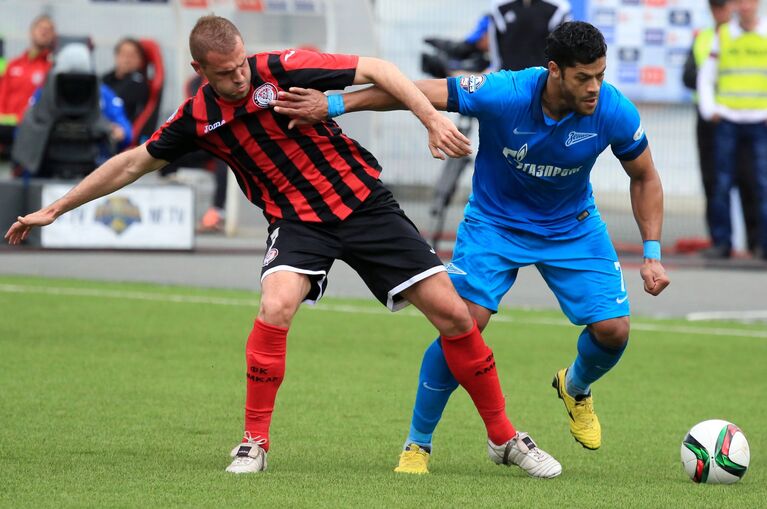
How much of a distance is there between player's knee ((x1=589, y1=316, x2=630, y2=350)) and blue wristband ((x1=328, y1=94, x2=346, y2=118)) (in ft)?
5.00

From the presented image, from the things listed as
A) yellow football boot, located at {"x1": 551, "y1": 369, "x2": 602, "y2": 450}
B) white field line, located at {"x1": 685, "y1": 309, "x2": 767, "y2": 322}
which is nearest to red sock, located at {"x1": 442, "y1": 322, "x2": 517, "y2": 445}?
yellow football boot, located at {"x1": 551, "y1": 369, "x2": 602, "y2": 450}

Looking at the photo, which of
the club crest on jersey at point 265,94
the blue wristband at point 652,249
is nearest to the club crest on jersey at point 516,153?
the blue wristband at point 652,249

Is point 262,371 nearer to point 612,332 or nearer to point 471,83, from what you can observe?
point 471,83

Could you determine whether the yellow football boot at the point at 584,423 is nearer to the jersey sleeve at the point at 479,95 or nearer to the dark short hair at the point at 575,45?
the jersey sleeve at the point at 479,95

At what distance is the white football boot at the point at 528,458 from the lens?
6.04m

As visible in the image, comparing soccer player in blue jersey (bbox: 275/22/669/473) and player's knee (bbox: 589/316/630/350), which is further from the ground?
soccer player in blue jersey (bbox: 275/22/669/473)

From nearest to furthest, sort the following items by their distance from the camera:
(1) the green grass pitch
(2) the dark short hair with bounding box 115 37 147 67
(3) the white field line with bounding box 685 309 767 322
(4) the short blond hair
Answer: (1) the green grass pitch, (4) the short blond hair, (3) the white field line with bounding box 685 309 767 322, (2) the dark short hair with bounding box 115 37 147 67

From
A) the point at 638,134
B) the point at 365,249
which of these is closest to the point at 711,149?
the point at 638,134

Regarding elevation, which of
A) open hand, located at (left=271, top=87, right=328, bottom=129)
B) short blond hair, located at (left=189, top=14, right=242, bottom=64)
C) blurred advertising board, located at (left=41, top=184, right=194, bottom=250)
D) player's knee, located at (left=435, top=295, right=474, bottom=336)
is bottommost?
blurred advertising board, located at (left=41, top=184, right=194, bottom=250)

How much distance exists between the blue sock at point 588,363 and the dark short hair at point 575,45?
1.29 m

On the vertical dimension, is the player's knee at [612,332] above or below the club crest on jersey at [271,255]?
below

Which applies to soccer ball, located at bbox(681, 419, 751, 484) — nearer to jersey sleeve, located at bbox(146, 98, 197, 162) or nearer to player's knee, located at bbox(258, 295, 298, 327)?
player's knee, located at bbox(258, 295, 298, 327)

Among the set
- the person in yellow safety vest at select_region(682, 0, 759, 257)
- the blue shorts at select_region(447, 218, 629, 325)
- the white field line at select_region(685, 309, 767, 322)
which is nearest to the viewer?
the blue shorts at select_region(447, 218, 629, 325)

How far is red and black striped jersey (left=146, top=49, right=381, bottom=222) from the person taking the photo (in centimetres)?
598
